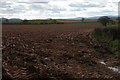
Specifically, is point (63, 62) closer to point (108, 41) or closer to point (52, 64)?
point (52, 64)

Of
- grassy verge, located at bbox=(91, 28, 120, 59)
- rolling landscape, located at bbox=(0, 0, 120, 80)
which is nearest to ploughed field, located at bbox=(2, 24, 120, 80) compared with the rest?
rolling landscape, located at bbox=(0, 0, 120, 80)

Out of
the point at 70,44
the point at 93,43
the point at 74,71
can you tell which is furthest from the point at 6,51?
the point at 93,43

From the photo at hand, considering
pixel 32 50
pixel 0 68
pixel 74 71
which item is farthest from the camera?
pixel 32 50

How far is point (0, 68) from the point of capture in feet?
28.0

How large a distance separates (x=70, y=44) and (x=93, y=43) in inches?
77.0

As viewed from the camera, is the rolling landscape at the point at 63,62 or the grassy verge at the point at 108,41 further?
the grassy verge at the point at 108,41

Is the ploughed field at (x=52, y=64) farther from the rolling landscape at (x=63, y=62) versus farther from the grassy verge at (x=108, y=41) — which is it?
the grassy verge at (x=108, y=41)

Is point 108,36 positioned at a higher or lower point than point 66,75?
higher

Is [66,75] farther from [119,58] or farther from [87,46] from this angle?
[87,46]

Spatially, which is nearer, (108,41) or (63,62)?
(63,62)

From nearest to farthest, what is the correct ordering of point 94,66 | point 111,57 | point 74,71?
1. point 74,71
2. point 94,66
3. point 111,57

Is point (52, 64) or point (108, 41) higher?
point (108, 41)

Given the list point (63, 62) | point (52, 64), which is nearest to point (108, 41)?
point (63, 62)

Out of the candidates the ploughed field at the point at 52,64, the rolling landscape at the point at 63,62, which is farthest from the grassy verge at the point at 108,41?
the ploughed field at the point at 52,64
